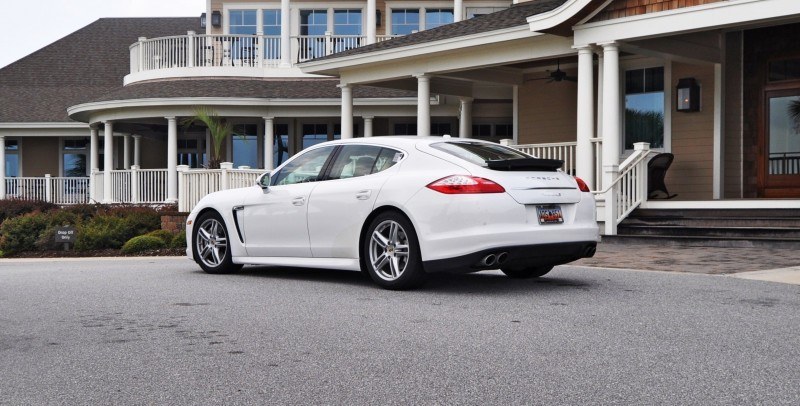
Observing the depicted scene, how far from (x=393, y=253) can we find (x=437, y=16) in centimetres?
2279

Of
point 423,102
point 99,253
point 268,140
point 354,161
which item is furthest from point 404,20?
point 354,161

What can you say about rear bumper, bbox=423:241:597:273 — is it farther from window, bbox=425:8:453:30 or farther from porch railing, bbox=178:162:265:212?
window, bbox=425:8:453:30

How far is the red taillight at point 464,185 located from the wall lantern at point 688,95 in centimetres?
1027

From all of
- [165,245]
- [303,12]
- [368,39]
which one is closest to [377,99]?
[368,39]

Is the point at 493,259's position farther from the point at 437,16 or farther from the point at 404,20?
the point at 437,16

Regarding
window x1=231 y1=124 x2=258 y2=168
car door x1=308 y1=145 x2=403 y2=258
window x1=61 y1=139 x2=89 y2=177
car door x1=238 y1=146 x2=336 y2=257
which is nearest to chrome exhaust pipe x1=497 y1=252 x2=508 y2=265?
car door x1=308 y1=145 x2=403 y2=258

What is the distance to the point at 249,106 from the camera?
2686cm

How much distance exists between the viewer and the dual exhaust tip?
27.8 feet

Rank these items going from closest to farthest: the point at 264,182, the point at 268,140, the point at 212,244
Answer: the point at 264,182 < the point at 212,244 < the point at 268,140

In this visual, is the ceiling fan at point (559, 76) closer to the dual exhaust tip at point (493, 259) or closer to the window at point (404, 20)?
the window at point (404, 20)

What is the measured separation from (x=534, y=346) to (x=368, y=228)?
341 centimetres

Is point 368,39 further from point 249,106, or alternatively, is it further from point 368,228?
point 368,228

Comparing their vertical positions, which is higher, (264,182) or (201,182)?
(264,182)

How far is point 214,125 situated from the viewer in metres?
24.1
